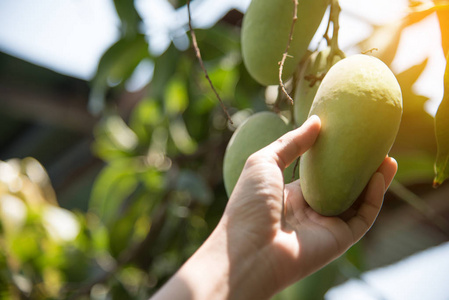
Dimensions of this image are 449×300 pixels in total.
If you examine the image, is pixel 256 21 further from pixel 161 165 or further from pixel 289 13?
pixel 161 165

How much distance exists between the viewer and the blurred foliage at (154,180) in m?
0.84

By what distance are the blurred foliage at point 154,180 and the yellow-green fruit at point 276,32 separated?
204 mm

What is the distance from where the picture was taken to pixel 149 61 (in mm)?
1028

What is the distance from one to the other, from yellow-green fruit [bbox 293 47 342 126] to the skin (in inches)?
3.7

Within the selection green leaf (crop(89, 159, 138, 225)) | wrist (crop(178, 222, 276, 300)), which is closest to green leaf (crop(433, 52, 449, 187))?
wrist (crop(178, 222, 276, 300))

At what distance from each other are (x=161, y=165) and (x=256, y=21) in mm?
687

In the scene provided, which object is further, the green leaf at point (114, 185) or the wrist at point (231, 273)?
the green leaf at point (114, 185)

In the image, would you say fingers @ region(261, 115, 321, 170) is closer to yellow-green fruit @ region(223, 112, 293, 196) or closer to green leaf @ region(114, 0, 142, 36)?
yellow-green fruit @ region(223, 112, 293, 196)

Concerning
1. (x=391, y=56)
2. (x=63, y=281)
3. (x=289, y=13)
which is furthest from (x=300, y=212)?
(x=63, y=281)

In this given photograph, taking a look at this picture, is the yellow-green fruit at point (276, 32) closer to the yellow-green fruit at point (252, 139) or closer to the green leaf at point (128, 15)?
the yellow-green fruit at point (252, 139)

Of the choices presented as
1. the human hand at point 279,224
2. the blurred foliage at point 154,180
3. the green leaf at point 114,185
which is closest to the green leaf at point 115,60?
the blurred foliage at point 154,180

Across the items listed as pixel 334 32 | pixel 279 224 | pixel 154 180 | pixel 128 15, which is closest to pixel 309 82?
pixel 334 32

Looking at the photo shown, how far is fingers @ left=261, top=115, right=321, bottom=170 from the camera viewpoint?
40 cm

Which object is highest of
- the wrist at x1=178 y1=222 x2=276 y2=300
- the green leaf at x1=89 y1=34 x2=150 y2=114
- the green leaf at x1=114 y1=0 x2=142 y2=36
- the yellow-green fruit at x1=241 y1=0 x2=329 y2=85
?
the yellow-green fruit at x1=241 y1=0 x2=329 y2=85
